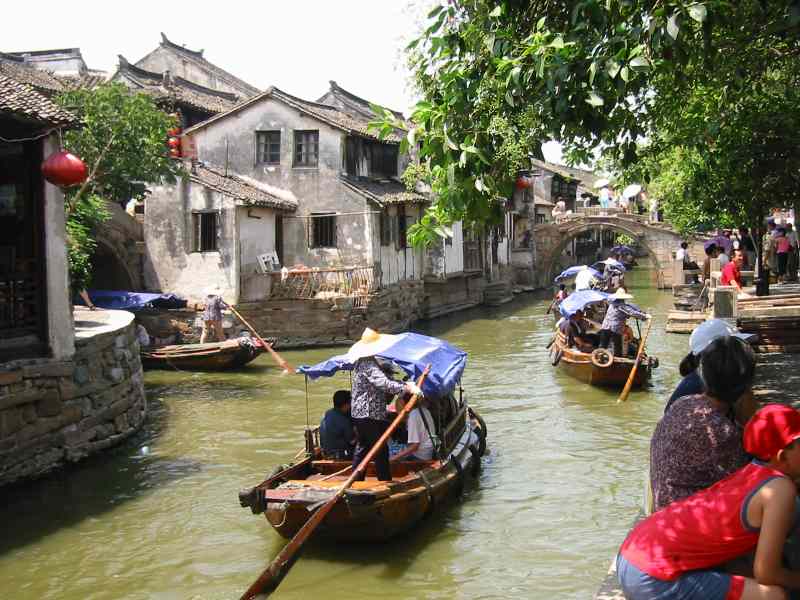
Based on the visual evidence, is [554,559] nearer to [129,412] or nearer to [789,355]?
[129,412]

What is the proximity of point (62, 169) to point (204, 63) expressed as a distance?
2639cm

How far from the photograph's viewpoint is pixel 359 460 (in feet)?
27.1

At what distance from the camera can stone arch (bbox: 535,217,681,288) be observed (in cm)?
3794

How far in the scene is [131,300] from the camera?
68.7 ft

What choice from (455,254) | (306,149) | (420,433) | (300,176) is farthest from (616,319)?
(455,254)

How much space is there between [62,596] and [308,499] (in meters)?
2.23

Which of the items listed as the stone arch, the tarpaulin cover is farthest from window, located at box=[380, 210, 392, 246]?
the stone arch

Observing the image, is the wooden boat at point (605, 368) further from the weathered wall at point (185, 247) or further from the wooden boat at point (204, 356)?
the weathered wall at point (185, 247)

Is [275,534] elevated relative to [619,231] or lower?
lower

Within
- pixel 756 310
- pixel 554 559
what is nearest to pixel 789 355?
pixel 756 310

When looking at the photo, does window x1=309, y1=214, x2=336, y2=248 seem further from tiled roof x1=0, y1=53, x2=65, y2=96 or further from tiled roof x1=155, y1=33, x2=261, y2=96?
tiled roof x1=155, y1=33, x2=261, y2=96

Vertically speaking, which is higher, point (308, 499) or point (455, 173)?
point (455, 173)

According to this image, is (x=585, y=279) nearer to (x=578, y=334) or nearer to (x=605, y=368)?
(x=578, y=334)

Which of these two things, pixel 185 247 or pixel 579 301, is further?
pixel 185 247
